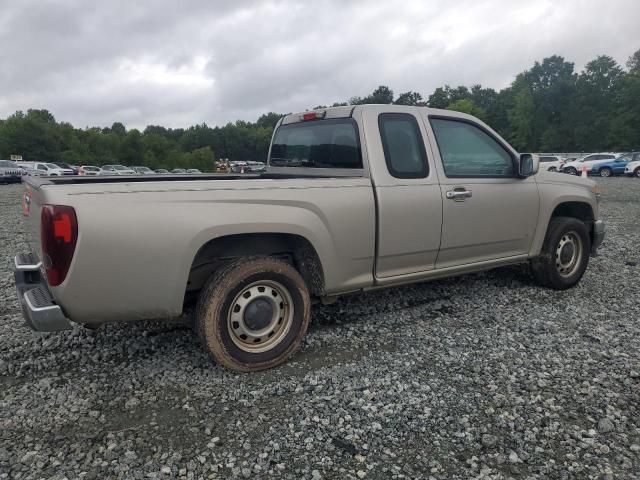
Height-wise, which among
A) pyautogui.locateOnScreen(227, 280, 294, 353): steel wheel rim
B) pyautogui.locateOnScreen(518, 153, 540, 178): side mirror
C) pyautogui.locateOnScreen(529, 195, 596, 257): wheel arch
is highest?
pyautogui.locateOnScreen(518, 153, 540, 178): side mirror

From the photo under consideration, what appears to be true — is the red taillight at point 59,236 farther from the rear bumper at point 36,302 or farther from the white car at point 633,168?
the white car at point 633,168

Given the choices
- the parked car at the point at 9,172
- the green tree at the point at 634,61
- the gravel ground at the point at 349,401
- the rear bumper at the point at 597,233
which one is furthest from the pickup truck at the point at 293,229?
the green tree at the point at 634,61

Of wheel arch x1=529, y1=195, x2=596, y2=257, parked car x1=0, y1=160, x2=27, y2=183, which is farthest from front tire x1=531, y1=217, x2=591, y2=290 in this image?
parked car x1=0, y1=160, x2=27, y2=183

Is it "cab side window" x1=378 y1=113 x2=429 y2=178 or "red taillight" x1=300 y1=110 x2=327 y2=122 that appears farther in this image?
"red taillight" x1=300 y1=110 x2=327 y2=122

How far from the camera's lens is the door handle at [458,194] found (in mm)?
4152

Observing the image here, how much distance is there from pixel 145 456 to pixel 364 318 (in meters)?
2.37

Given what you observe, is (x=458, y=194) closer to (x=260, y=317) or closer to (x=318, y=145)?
(x=318, y=145)

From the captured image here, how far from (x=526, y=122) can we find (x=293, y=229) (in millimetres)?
82297

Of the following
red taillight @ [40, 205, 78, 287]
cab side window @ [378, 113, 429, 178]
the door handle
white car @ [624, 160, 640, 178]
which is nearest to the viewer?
red taillight @ [40, 205, 78, 287]

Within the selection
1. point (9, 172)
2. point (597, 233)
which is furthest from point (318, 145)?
point (9, 172)

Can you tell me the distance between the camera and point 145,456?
2.47m

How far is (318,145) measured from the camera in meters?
4.43

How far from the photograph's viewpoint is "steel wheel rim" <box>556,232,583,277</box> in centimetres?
520

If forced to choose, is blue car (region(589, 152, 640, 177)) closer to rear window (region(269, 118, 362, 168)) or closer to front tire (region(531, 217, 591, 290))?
front tire (region(531, 217, 591, 290))
